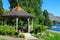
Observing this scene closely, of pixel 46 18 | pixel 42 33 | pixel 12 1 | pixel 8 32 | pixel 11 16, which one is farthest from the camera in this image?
pixel 46 18

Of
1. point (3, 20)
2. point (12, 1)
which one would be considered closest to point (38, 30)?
point (3, 20)

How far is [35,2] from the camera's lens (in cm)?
5394

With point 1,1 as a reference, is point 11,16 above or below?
below

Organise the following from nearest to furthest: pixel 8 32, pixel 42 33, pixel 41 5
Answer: pixel 8 32 → pixel 42 33 → pixel 41 5

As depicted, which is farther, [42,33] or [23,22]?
[23,22]

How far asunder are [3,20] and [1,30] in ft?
39.0

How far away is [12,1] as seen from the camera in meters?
53.2

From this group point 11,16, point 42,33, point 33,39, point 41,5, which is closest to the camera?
point 33,39

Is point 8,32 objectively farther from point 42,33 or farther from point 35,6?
point 35,6

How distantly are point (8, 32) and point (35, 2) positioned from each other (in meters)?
28.5

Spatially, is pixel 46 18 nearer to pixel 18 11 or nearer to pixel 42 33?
pixel 18 11

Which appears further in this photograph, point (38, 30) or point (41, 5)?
point (41, 5)

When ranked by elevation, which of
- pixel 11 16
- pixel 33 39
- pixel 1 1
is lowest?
pixel 33 39

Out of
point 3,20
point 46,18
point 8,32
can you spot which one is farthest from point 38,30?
point 46,18
